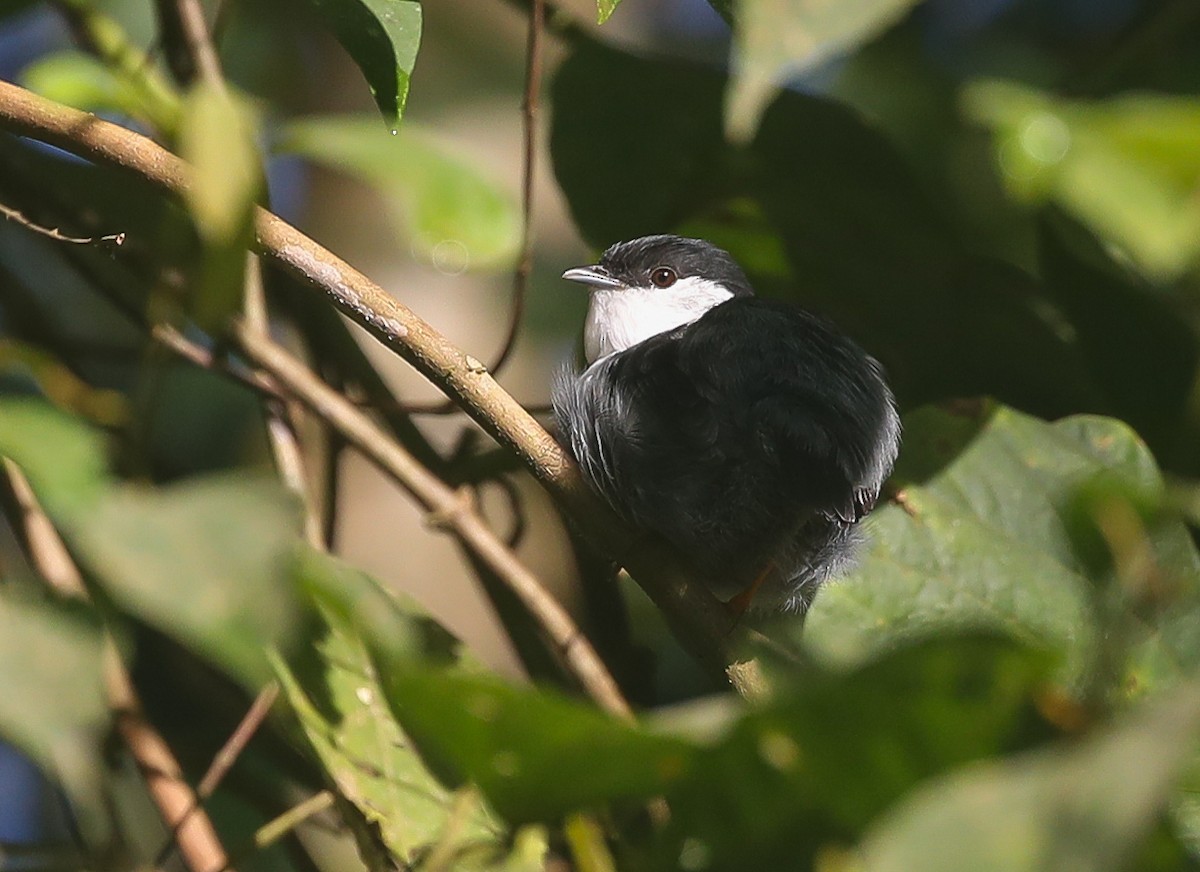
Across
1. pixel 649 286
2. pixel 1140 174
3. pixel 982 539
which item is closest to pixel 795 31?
pixel 1140 174

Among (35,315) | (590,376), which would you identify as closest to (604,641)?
(590,376)

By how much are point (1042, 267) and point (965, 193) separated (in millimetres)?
3035

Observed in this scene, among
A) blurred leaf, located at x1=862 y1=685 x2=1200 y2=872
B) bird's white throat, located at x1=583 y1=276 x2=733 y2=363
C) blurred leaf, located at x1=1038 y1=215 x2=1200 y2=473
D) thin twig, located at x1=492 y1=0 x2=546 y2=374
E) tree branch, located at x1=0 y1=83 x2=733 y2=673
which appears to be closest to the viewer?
blurred leaf, located at x1=862 y1=685 x2=1200 y2=872

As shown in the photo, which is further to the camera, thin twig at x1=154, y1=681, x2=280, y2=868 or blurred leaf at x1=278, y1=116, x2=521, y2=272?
blurred leaf at x1=278, y1=116, x2=521, y2=272

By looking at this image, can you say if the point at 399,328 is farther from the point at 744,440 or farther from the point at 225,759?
the point at 744,440

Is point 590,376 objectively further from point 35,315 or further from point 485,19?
point 485,19

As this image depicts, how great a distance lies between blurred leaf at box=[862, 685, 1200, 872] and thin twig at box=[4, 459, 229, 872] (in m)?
1.58

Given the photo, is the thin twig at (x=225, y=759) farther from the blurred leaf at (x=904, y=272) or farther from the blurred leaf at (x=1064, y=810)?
the blurred leaf at (x=904, y=272)

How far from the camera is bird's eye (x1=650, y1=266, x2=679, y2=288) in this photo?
432 cm

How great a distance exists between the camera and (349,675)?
2.52 m

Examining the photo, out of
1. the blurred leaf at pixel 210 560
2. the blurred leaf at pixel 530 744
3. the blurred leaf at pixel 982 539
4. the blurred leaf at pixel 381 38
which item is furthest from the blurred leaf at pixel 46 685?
the blurred leaf at pixel 982 539

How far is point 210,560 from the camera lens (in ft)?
4.49

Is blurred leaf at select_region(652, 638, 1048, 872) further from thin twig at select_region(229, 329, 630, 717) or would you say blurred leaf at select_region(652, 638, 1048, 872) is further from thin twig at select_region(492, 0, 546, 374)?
thin twig at select_region(492, 0, 546, 374)

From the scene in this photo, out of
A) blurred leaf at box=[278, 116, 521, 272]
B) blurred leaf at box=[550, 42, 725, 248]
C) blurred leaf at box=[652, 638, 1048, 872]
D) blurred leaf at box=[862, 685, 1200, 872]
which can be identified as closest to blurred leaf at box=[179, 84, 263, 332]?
blurred leaf at box=[652, 638, 1048, 872]
